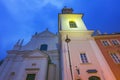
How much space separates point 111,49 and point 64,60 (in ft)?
26.3

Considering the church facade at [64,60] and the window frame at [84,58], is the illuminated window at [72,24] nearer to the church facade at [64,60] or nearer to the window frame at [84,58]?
the church facade at [64,60]

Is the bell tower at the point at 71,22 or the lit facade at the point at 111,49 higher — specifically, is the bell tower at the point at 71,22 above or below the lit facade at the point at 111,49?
above

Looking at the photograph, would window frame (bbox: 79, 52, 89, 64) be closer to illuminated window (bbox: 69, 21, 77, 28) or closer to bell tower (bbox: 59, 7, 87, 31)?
bell tower (bbox: 59, 7, 87, 31)

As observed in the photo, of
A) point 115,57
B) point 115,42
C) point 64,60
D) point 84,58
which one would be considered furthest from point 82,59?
point 115,42

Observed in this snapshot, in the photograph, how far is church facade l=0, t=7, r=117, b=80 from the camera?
17.7m

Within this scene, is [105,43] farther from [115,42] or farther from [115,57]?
[115,57]

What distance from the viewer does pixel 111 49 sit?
22297 millimetres

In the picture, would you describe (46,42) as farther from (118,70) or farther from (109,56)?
(118,70)

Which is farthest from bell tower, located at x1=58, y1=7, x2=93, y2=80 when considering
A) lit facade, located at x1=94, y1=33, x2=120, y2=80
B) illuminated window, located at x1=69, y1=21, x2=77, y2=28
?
lit facade, located at x1=94, y1=33, x2=120, y2=80

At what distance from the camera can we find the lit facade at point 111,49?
1878 cm

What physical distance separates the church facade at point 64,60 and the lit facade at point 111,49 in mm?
704

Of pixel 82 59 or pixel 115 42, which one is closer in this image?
pixel 82 59

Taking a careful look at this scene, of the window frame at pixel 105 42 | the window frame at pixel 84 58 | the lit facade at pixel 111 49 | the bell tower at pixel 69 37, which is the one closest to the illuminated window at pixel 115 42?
the lit facade at pixel 111 49

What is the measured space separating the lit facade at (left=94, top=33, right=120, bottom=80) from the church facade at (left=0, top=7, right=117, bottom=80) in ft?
2.31
